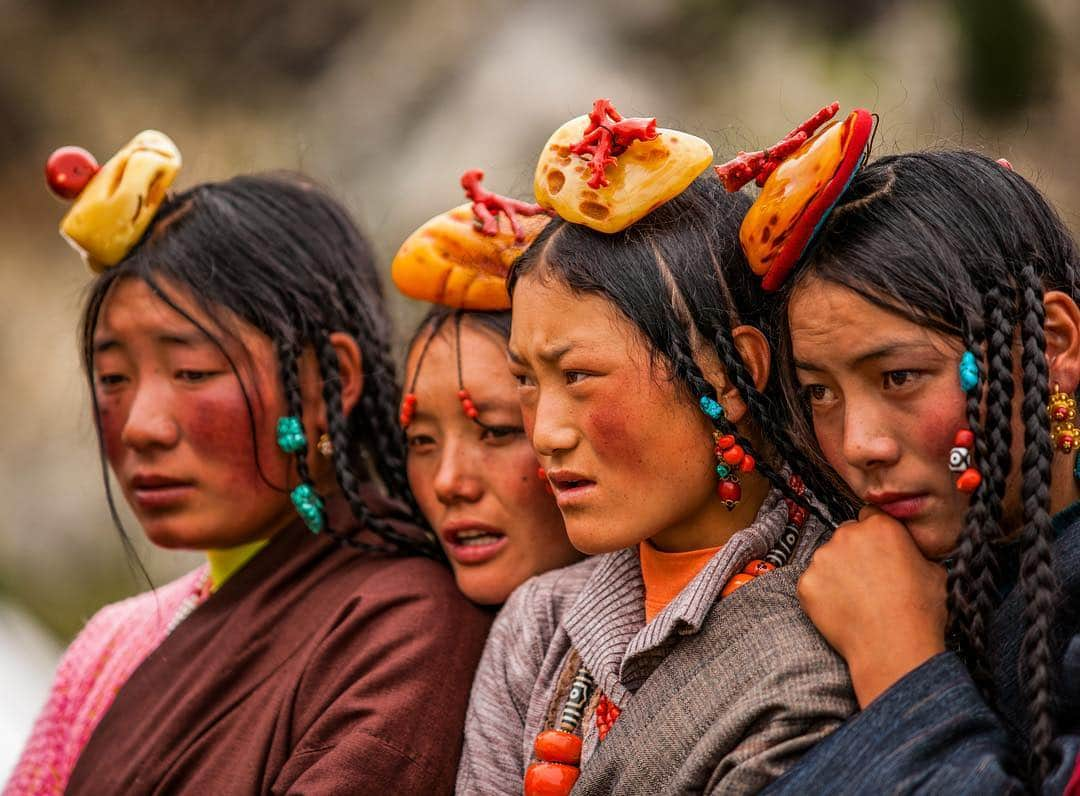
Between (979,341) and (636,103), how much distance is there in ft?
13.3

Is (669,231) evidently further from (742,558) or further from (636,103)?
(636,103)

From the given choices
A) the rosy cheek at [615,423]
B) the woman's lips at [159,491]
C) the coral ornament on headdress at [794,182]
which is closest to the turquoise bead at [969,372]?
the coral ornament on headdress at [794,182]

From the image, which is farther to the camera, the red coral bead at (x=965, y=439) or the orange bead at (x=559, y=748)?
the orange bead at (x=559, y=748)

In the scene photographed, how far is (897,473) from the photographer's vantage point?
214cm

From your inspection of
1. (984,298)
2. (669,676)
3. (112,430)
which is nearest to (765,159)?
(984,298)

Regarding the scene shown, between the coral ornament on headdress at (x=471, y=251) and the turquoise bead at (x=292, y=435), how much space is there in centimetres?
41

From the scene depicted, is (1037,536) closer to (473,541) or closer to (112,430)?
(473,541)

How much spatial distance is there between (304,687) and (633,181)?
124 cm

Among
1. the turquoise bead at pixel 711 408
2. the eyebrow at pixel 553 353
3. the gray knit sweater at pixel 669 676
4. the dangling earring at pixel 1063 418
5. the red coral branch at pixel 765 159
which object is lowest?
the gray knit sweater at pixel 669 676

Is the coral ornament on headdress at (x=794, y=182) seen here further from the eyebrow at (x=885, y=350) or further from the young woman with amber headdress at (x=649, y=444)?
the eyebrow at (x=885, y=350)

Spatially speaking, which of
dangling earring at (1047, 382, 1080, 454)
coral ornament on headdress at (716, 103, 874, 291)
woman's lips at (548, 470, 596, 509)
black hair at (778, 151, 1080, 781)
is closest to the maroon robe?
woman's lips at (548, 470, 596, 509)

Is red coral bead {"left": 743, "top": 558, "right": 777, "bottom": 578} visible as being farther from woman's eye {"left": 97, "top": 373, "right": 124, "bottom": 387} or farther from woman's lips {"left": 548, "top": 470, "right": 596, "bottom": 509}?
woman's eye {"left": 97, "top": 373, "right": 124, "bottom": 387}

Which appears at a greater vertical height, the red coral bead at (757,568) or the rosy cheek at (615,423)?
the rosy cheek at (615,423)

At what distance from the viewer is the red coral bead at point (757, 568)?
7.63 feet
